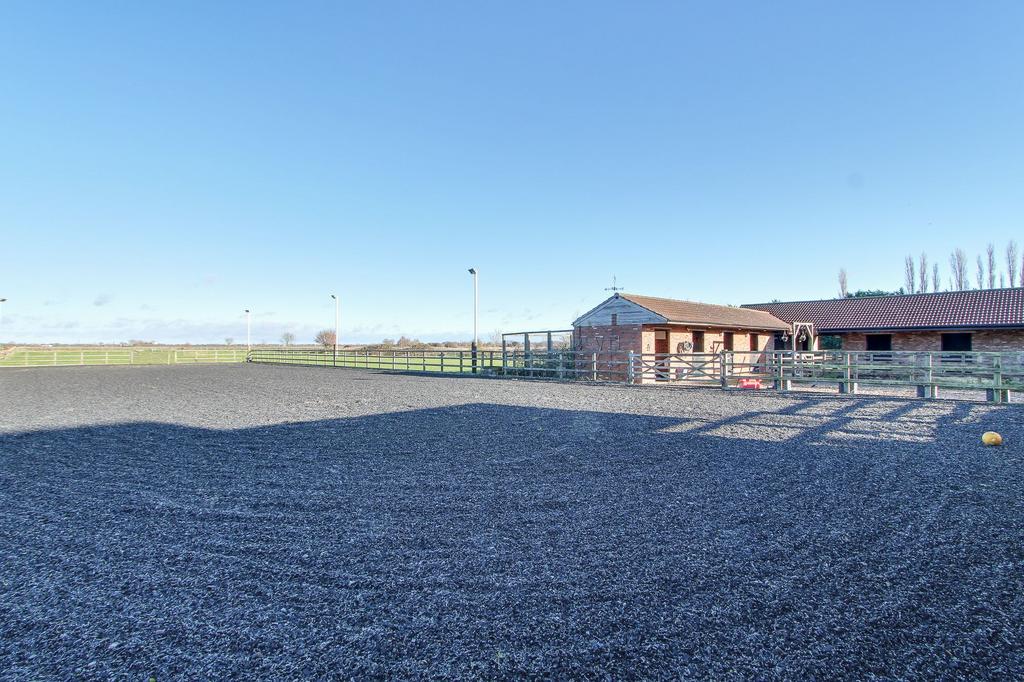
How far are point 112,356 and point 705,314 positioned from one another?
39544mm

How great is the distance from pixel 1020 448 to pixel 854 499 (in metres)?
4.04

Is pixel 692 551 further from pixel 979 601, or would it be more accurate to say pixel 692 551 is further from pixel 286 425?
pixel 286 425

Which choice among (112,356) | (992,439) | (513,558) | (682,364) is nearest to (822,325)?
(682,364)

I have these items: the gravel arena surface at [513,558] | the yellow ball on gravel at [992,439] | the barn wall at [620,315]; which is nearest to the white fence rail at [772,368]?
the barn wall at [620,315]

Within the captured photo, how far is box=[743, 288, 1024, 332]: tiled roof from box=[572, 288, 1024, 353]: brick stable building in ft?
0.09

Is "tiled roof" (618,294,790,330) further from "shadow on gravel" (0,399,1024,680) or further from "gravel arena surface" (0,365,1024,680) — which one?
"shadow on gravel" (0,399,1024,680)

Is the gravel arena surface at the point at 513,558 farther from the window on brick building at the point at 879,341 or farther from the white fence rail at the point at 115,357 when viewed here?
the white fence rail at the point at 115,357

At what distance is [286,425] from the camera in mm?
8578

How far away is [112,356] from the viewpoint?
36.4 metres

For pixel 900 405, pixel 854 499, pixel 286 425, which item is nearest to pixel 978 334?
pixel 900 405

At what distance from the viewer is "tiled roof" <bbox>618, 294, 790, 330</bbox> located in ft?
62.6

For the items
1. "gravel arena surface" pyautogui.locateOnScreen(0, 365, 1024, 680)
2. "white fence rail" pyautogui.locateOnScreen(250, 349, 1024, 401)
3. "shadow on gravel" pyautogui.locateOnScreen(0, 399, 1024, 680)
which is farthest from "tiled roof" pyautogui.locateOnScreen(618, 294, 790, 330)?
"shadow on gravel" pyautogui.locateOnScreen(0, 399, 1024, 680)

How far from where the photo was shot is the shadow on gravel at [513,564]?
2.34 meters

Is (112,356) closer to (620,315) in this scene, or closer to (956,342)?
(620,315)
